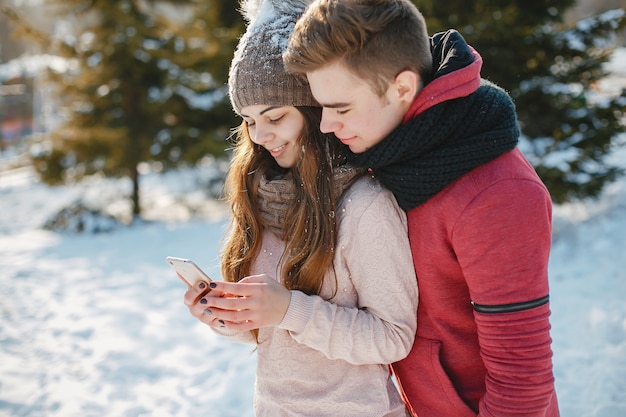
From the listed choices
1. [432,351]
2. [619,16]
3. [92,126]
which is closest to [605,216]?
[619,16]

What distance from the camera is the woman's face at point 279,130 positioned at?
1.81m

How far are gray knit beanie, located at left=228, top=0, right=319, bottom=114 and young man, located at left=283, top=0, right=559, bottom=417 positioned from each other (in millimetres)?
215

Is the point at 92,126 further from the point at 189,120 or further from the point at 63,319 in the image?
the point at 63,319

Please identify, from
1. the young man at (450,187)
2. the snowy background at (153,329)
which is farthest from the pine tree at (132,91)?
the young man at (450,187)

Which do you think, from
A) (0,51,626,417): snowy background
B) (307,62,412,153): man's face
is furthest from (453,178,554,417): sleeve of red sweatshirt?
(0,51,626,417): snowy background

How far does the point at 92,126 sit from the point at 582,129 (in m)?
6.89

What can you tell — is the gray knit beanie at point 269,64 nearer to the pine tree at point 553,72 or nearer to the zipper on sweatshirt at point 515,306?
the zipper on sweatshirt at point 515,306

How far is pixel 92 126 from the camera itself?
8.32 m

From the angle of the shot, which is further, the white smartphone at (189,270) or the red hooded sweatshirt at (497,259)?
the white smartphone at (189,270)

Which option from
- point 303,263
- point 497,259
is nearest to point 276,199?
point 303,263

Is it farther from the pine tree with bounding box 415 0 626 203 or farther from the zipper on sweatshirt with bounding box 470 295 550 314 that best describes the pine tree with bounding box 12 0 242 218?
the zipper on sweatshirt with bounding box 470 295 550 314

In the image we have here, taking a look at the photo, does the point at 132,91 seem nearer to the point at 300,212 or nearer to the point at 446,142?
the point at 300,212

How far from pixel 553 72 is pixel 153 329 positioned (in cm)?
496

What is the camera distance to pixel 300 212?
1693 millimetres
